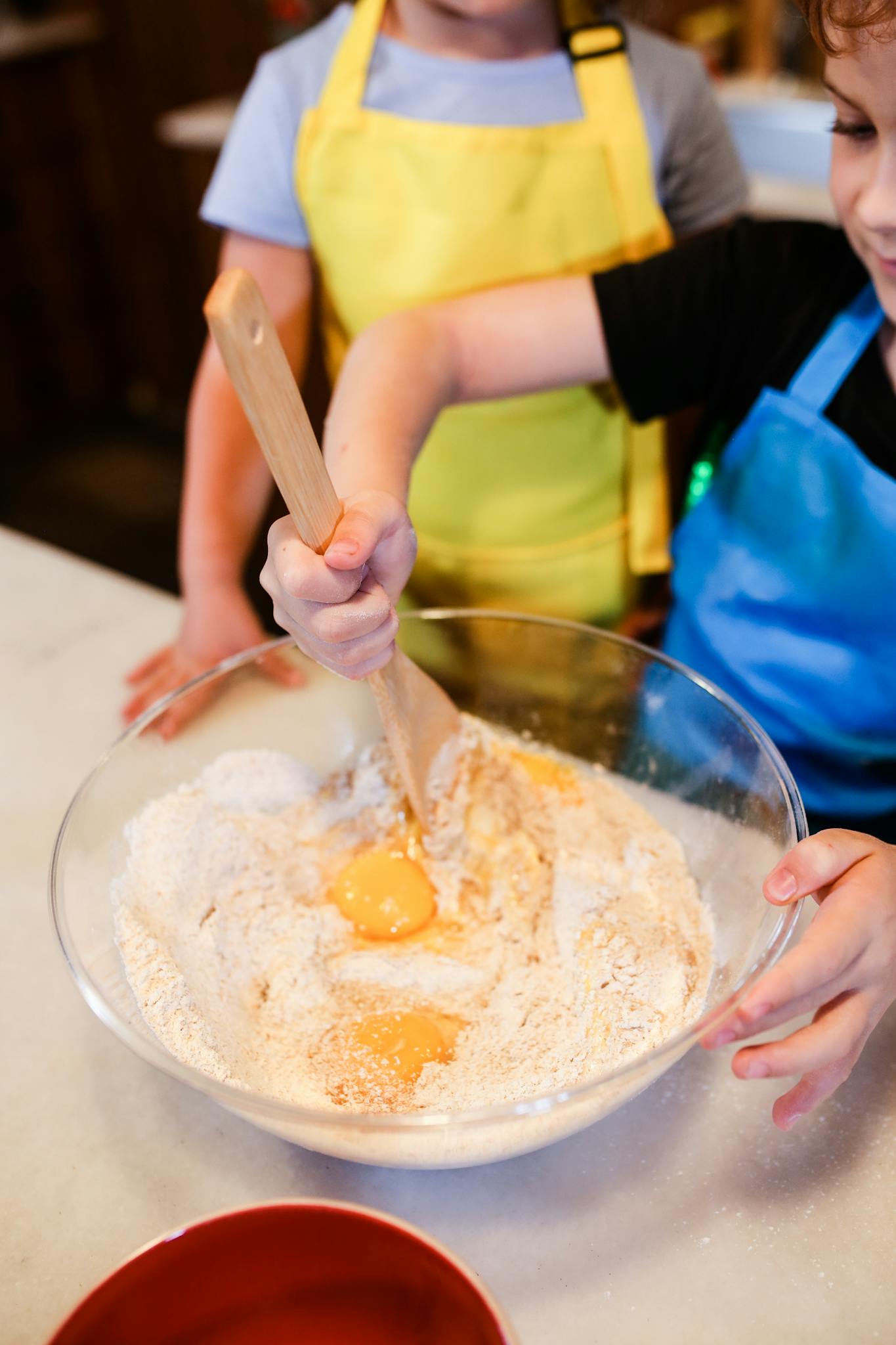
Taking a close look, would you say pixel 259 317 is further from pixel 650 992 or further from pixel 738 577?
pixel 738 577

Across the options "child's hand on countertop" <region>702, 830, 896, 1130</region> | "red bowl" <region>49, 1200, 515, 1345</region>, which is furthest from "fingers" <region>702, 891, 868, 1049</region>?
"red bowl" <region>49, 1200, 515, 1345</region>

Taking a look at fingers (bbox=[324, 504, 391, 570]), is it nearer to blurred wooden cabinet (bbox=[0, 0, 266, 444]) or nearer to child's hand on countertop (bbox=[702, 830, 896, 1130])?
child's hand on countertop (bbox=[702, 830, 896, 1130])

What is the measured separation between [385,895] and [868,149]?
1.78 feet

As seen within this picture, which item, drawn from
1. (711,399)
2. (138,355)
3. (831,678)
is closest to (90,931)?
(831,678)

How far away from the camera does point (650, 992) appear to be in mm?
564

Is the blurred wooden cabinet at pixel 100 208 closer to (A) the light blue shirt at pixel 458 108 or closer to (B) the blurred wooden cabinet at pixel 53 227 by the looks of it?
(B) the blurred wooden cabinet at pixel 53 227

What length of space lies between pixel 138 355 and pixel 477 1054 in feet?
9.37

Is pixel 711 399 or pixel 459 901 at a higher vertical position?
pixel 711 399

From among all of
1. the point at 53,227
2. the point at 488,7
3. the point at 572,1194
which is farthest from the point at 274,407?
the point at 53,227

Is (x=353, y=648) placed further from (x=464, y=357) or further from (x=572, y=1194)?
(x=464, y=357)

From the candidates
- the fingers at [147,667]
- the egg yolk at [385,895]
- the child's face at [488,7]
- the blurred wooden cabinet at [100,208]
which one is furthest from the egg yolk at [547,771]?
the blurred wooden cabinet at [100,208]

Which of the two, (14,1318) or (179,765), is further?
(179,765)

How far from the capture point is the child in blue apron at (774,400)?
0.71m

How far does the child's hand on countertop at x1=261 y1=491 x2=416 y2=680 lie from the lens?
0.52m
